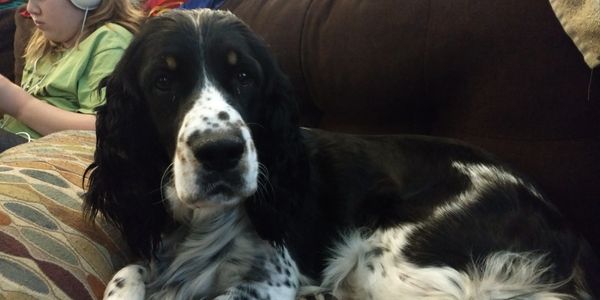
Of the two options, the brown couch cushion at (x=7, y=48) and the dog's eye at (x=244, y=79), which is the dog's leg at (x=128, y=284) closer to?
the dog's eye at (x=244, y=79)

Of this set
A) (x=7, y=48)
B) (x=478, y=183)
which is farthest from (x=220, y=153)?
(x=7, y=48)

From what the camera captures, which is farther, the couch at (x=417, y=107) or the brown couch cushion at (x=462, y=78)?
the brown couch cushion at (x=462, y=78)

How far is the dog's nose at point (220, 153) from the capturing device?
3.87 ft

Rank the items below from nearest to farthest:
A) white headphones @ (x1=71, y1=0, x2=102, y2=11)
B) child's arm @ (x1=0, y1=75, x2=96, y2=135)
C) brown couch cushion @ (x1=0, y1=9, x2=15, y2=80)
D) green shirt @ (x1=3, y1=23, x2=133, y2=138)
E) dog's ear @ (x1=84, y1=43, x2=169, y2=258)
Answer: dog's ear @ (x1=84, y1=43, x2=169, y2=258) < child's arm @ (x1=0, y1=75, x2=96, y2=135) < green shirt @ (x1=3, y1=23, x2=133, y2=138) < white headphones @ (x1=71, y1=0, x2=102, y2=11) < brown couch cushion @ (x1=0, y1=9, x2=15, y2=80)

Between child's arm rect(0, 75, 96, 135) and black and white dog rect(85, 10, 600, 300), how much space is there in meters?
0.79

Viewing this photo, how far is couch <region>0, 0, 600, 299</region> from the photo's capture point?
1379 millimetres

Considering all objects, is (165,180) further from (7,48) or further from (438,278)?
(7,48)

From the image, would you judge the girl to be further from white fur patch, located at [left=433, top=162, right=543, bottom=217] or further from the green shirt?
white fur patch, located at [left=433, top=162, right=543, bottom=217]

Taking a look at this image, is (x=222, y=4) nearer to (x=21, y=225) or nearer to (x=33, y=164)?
(x=33, y=164)

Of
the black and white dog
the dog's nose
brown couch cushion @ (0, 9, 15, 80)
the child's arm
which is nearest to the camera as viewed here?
the dog's nose

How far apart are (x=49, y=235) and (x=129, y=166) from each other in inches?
10.0

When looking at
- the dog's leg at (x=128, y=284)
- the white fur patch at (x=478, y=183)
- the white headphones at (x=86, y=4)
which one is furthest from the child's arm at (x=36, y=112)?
the white fur patch at (x=478, y=183)

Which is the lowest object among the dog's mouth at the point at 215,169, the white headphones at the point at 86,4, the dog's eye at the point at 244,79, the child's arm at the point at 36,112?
the child's arm at the point at 36,112

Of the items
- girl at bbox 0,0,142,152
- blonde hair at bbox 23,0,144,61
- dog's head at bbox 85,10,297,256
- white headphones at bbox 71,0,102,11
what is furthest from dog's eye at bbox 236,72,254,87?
white headphones at bbox 71,0,102,11
